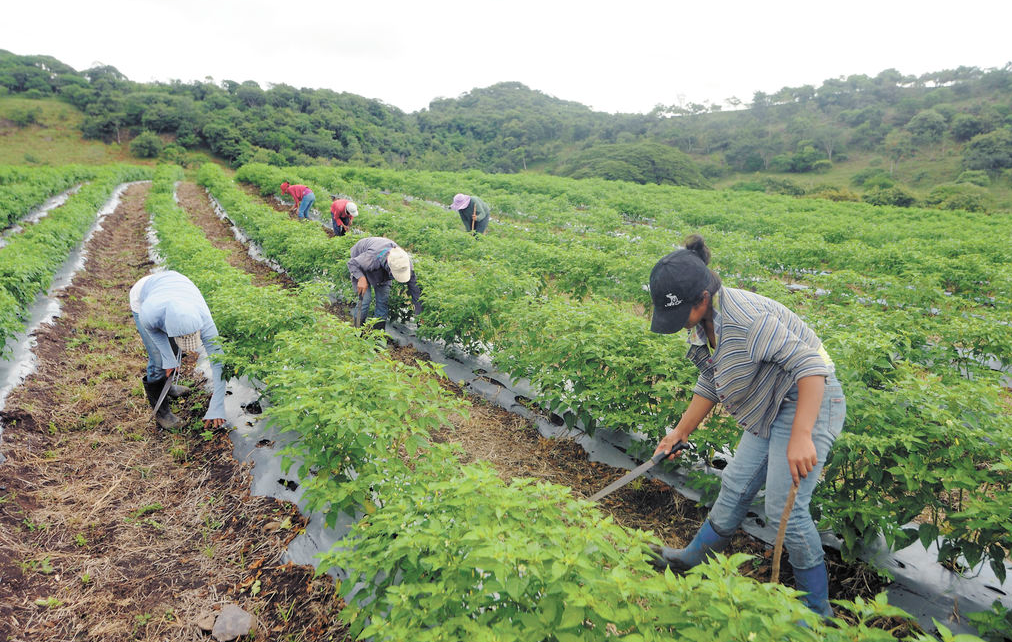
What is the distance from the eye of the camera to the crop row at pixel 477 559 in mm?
1411

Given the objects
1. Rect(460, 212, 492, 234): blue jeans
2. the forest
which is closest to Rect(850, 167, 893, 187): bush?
the forest

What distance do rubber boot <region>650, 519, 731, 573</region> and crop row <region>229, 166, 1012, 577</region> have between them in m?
0.61

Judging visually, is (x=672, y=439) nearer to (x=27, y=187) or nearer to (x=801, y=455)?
(x=801, y=455)

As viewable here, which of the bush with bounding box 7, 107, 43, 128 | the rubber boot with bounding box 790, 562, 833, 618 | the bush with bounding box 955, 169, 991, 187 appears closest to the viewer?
the rubber boot with bounding box 790, 562, 833, 618

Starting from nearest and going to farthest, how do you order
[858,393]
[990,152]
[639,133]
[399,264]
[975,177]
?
1. [858,393]
2. [399,264]
3. [975,177]
4. [990,152]
5. [639,133]

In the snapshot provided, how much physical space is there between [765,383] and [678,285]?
2.25 feet

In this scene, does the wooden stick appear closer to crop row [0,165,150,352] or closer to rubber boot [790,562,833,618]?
rubber boot [790,562,833,618]

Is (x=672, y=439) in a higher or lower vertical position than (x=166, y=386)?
higher

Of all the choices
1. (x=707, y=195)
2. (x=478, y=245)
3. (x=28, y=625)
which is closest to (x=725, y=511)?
(x=28, y=625)

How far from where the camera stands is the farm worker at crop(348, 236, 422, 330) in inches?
231

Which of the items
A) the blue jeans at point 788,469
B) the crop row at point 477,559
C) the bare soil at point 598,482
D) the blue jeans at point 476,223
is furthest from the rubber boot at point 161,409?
the blue jeans at point 476,223

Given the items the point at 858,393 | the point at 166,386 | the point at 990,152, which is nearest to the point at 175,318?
the point at 166,386

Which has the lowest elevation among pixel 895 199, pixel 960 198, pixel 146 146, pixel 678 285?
pixel 678 285

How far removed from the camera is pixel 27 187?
17.8 meters
